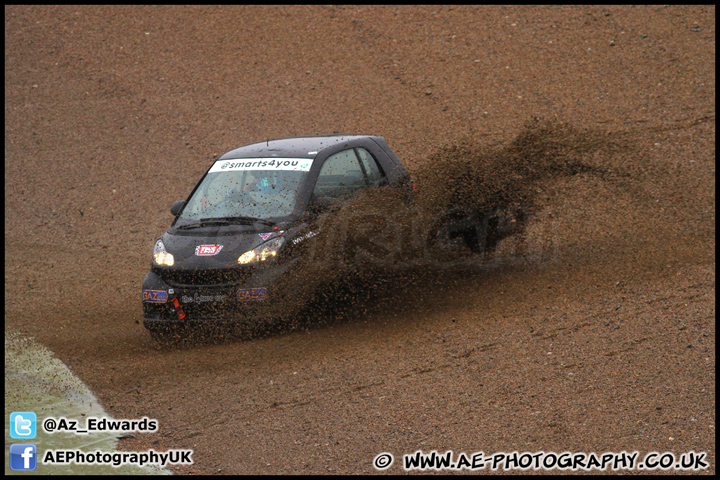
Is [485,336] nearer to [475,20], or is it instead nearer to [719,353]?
[719,353]

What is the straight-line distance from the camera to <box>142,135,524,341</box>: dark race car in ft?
21.6

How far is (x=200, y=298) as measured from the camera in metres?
6.62

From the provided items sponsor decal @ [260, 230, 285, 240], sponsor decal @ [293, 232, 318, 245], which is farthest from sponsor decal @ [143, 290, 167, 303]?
sponsor decal @ [293, 232, 318, 245]

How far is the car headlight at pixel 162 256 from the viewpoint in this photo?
6844 mm

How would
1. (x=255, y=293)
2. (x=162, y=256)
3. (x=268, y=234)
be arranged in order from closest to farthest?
1. (x=255, y=293)
2. (x=268, y=234)
3. (x=162, y=256)

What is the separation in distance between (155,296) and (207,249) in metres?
0.69

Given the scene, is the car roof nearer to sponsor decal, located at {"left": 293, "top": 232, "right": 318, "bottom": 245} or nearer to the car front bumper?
sponsor decal, located at {"left": 293, "top": 232, "right": 318, "bottom": 245}

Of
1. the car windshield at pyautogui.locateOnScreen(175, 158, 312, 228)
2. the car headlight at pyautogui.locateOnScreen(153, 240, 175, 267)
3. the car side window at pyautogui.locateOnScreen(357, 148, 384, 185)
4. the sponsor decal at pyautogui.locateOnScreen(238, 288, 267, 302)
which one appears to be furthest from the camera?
the car side window at pyautogui.locateOnScreen(357, 148, 384, 185)

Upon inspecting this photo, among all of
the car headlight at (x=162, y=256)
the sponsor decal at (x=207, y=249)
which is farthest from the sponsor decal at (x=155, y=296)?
the sponsor decal at (x=207, y=249)

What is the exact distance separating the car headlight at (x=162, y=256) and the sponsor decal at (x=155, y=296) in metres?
0.28

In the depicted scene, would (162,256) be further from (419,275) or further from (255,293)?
(419,275)

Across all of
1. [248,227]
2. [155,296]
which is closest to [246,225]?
[248,227]

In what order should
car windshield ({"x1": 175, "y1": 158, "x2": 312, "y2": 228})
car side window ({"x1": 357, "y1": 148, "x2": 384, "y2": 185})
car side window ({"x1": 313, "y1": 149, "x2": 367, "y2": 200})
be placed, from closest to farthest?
car windshield ({"x1": 175, "y1": 158, "x2": 312, "y2": 228}), car side window ({"x1": 313, "y1": 149, "x2": 367, "y2": 200}), car side window ({"x1": 357, "y1": 148, "x2": 384, "y2": 185})

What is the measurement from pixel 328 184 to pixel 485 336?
2.25 metres
